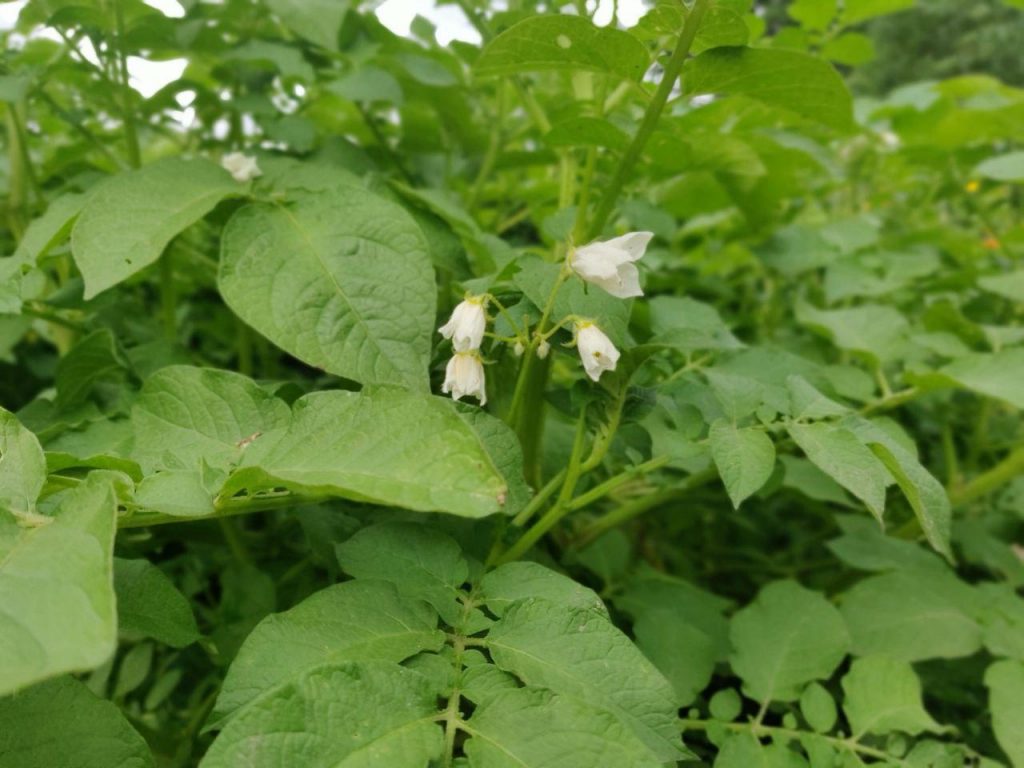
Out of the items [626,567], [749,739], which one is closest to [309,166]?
[626,567]

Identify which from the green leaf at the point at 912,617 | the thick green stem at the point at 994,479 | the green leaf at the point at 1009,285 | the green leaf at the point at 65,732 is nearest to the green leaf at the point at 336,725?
the green leaf at the point at 65,732

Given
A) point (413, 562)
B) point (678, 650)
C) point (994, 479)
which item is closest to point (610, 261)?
point (413, 562)

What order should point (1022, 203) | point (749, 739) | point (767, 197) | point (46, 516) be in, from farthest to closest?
point (1022, 203)
point (767, 197)
point (749, 739)
point (46, 516)

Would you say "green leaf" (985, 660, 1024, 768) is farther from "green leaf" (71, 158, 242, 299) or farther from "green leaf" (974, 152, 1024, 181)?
"green leaf" (71, 158, 242, 299)

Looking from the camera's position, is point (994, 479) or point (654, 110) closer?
point (654, 110)

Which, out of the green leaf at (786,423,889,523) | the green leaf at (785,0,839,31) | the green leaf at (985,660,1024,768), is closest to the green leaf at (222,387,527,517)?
the green leaf at (786,423,889,523)

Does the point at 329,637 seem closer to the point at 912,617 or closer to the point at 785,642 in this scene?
the point at 785,642

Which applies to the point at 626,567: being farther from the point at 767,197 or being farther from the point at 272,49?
the point at 272,49
